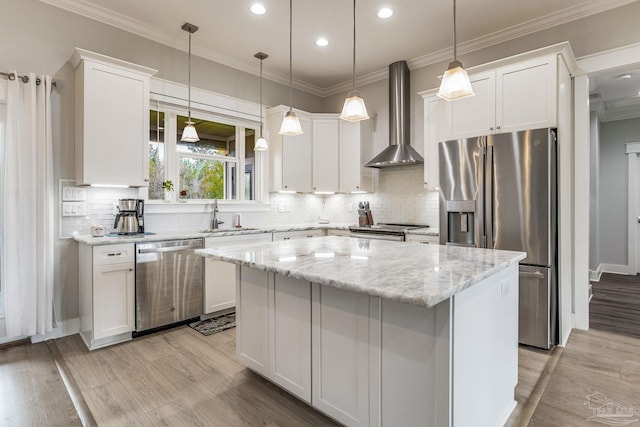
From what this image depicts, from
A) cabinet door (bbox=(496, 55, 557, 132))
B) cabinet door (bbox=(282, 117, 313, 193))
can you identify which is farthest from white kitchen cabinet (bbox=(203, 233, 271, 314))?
cabinet door (bbox=(496, 55, 557, 132))

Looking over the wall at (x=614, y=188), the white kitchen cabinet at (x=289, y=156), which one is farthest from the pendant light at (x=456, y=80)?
the wall at (x=614, y=188)

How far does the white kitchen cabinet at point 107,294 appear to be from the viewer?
2.89m

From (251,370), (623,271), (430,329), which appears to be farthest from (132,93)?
(623,271)

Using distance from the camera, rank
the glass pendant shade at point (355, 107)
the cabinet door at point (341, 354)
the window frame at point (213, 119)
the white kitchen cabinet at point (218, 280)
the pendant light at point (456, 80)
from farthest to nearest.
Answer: the window frame at point (213, 119), the white kitchen cabinet at point (218, 280), the glass pendant shade at point (355, 107), the pendant light at point (456, 80), the cabinet door at point (341, 354)

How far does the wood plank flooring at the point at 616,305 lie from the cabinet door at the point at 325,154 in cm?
347

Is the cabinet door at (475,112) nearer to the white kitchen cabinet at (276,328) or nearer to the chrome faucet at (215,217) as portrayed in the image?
the white kitchen cabinet at (276,328)

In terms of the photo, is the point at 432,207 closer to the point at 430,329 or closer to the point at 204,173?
the point at 204,173

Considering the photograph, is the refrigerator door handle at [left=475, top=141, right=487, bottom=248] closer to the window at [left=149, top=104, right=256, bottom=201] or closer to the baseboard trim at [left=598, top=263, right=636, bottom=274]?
the window at [left=149, top=104, right=256, bottom=201]

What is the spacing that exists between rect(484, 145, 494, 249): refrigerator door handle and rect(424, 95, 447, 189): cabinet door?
2.84ft

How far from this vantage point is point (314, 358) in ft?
6.19

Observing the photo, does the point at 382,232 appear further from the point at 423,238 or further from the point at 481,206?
the point at 481,206

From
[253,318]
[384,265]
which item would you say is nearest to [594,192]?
[384,265]

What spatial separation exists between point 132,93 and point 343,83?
3117 mm

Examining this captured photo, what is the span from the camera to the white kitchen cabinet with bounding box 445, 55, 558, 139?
2.93 metres
